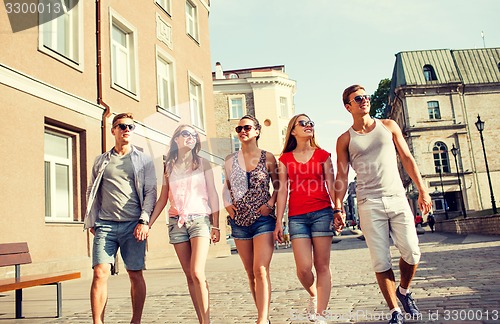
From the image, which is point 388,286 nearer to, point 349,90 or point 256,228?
point 256,228

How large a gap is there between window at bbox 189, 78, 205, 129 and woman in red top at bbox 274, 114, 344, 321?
1498 cm

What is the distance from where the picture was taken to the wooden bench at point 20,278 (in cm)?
566

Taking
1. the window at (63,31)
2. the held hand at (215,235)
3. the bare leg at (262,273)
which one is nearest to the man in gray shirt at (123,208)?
the held hand at (215,235)

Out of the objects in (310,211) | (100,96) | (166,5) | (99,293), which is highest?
(166,5)

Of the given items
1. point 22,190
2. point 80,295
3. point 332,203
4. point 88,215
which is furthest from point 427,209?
point 22,190

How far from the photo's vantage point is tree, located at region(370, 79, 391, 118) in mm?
64213

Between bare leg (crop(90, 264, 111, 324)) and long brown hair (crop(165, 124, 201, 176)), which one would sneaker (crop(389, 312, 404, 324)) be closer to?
long brown hair (crop(165, 124, 201, 176))

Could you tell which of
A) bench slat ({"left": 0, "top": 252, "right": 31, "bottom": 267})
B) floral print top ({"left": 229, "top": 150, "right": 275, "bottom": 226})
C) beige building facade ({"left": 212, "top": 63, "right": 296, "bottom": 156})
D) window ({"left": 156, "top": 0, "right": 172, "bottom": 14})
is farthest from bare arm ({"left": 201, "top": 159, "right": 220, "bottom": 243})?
beige building facade ({"left": 212, "top": 63, "right": 296, "bottom": 156})

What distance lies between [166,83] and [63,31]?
18.9ft

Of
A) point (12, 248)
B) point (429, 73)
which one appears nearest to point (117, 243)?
point (12, 248)

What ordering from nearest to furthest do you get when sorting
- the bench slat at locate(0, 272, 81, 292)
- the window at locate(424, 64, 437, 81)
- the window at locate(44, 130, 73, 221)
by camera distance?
the bench slat at locate(0, 272, 81, 292) < the window at locate(44, 130, 73, 221) < the window at locate(424, 64, 437, 81)

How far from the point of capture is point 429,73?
175 ft

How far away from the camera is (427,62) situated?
53.8 meters

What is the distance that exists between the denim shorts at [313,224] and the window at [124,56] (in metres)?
10.4
